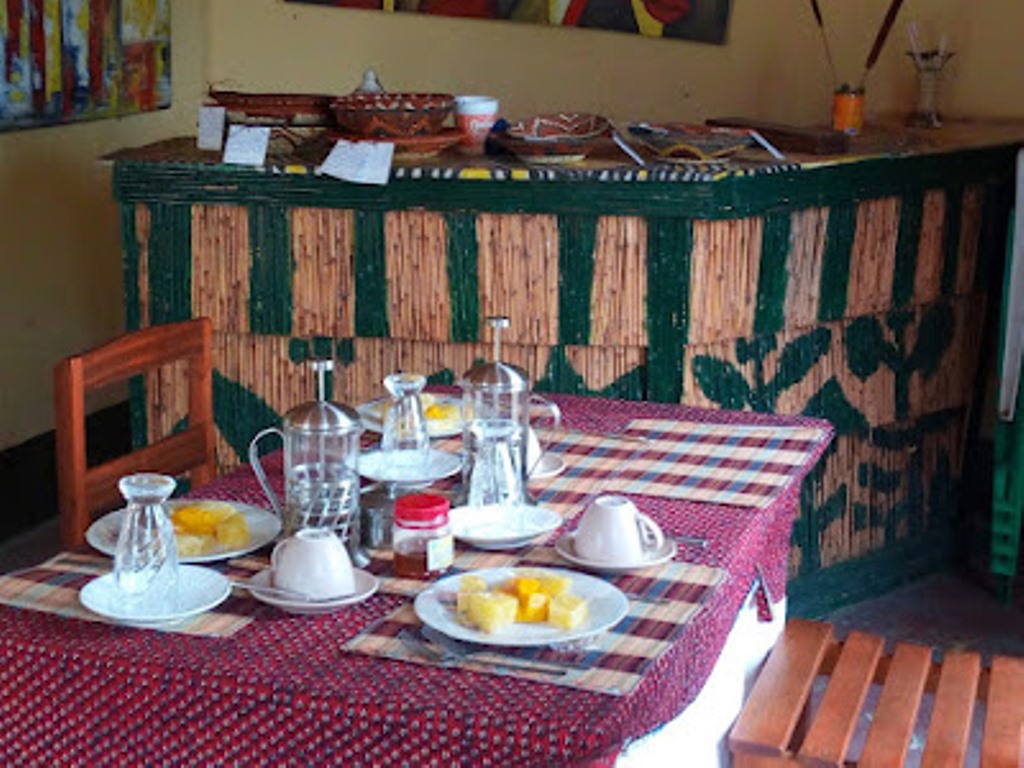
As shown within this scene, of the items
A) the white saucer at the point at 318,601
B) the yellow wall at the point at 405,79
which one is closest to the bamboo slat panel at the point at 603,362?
the yellow wall at the point at 405,79

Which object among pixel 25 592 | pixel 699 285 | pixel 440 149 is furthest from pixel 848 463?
pixel 25 592

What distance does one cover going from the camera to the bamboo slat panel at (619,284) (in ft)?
12.4

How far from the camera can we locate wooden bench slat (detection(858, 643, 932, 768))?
2508mm

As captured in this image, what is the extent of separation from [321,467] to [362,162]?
5.62ft

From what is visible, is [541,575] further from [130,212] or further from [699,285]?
[130,212]

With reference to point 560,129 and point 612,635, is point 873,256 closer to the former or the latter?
point 560,129

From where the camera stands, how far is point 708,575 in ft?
6.99

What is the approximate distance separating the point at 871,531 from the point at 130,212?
2.20 metres

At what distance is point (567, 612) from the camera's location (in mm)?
1906

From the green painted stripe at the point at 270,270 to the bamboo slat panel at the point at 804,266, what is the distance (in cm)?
126

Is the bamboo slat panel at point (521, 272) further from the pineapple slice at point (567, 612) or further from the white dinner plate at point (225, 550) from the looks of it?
the pineapple slice at point (567, 612)

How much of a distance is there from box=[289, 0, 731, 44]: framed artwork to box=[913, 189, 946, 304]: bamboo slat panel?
1.35 meters

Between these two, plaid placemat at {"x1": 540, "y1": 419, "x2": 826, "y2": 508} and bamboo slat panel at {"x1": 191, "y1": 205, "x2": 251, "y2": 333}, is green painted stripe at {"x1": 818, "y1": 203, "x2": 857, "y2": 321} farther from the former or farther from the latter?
bamboo slat panel at {"x1": 191, "y1": 205, "x2": 251, "y2": 333}

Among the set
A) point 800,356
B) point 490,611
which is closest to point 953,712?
point 490,611
